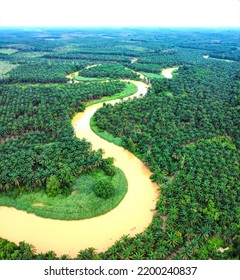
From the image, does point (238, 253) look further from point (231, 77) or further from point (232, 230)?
point (231, 77)

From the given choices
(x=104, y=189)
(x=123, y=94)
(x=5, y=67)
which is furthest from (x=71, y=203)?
(x=5, y=67)

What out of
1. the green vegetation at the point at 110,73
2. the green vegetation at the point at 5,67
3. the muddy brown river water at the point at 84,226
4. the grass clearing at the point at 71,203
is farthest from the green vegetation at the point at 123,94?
the green vegetation at the point at 5,67

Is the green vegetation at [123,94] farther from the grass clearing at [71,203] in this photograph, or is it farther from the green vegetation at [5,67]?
the green vegetation at [5,67]

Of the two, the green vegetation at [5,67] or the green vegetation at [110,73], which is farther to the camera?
the green vegetation at [5,67]

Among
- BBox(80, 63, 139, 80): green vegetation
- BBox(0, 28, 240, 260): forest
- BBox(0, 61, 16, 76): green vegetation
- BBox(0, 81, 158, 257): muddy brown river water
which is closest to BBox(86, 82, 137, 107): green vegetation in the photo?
BBox(0, 28, 240, 260): forest

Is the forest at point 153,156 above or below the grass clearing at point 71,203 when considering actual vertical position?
above

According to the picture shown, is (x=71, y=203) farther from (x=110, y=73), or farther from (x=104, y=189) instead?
(x=110, y=73)

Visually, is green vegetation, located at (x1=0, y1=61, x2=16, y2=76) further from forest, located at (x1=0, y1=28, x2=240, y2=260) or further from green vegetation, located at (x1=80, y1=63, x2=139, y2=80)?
forest, located at (x1=0, y1=28, x2=240, y2=260)

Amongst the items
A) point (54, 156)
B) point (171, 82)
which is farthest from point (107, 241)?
point (171, 82)
